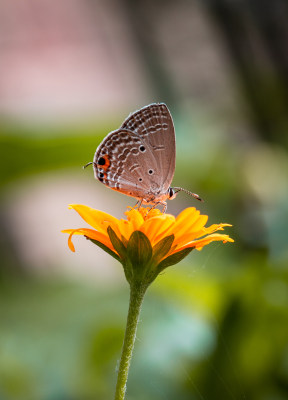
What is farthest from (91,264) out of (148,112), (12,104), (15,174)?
(148,112)

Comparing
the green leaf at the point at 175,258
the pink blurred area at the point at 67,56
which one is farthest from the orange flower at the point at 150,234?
the pink blurred area at the point at 67,56

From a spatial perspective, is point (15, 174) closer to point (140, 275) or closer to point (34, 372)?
point (34, 372)

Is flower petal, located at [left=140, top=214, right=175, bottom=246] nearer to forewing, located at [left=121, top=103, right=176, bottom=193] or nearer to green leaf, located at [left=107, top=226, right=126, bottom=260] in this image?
green leaf, located at [left=107, top=226, right=126, bottom=260]

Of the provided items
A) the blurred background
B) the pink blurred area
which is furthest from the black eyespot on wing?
the pink blurred area

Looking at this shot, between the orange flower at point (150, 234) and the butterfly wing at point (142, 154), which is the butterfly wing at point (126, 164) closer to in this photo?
the butterfly wing at point (142, 154)

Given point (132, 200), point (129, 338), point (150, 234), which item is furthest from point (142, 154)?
point (132, 200)
